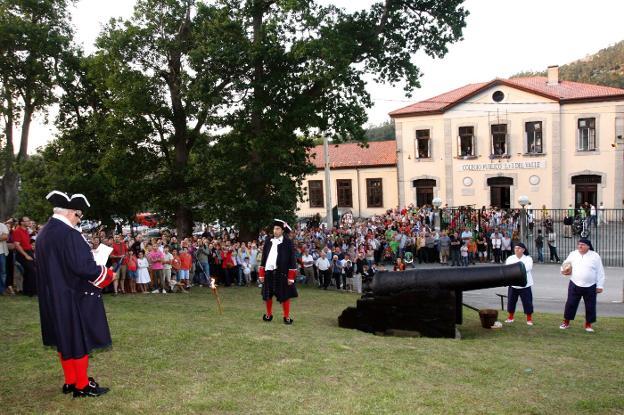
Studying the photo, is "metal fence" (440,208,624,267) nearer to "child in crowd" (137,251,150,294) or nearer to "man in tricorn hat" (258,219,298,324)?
"child in crowd" (137,251,150,294)

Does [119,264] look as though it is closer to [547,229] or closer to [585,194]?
[547,229]

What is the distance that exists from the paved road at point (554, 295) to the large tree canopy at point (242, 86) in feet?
24.4

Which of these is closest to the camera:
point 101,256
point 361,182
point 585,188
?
point 101,256

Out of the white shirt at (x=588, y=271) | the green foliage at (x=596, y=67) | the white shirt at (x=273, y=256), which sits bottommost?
the white shirt at (x=588, y=271)

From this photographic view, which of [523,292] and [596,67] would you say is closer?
[523,292]

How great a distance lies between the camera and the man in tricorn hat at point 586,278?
34.1 ft

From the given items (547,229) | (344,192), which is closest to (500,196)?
(344,192)

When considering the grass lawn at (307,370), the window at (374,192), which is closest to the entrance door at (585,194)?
the window at (374,192)

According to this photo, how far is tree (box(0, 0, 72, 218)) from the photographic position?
23.9m

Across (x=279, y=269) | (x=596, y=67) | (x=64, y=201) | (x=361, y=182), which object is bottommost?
(x=279, y=269)

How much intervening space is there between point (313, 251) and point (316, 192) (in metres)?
26.6

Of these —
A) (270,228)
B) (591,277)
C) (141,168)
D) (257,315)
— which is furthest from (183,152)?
(591,277)

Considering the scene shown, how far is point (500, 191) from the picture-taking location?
1564 inches

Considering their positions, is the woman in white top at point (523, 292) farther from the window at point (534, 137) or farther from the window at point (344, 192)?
the window at point (344, 192)
